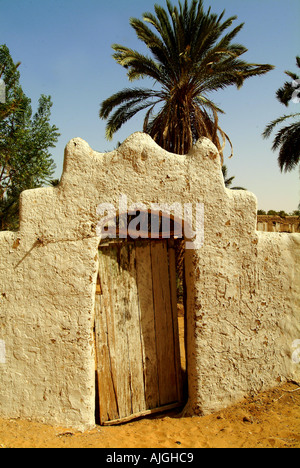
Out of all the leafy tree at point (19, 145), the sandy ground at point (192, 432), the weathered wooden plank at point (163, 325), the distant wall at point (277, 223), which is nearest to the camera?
the sandy ground at point (192, 432)

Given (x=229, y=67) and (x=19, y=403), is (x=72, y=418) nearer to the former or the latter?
(x=19, y=403)

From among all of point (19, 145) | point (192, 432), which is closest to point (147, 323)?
point (192, 432)

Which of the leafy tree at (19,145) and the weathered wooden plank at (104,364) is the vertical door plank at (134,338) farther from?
the leafy tree at (19,145)

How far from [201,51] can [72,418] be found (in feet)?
28.7

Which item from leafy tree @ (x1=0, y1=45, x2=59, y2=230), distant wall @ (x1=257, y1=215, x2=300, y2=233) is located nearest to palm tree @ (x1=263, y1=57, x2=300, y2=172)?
distant wall @ (x1=257, y1=215, x2=300, y2=233)

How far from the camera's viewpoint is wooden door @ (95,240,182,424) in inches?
140

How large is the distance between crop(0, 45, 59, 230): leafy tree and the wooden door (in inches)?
191

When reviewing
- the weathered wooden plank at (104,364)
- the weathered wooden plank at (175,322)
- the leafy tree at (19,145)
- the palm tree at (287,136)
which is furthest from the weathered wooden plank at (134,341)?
the palm tree at (287,136)

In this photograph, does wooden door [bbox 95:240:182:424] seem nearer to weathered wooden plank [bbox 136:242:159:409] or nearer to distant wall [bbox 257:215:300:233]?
weathered wooden plank [bbox 136:242:159:409]

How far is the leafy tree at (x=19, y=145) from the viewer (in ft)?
24.7

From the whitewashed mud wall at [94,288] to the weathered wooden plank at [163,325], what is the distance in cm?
39

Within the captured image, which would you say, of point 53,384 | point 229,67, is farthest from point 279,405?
point 229,67

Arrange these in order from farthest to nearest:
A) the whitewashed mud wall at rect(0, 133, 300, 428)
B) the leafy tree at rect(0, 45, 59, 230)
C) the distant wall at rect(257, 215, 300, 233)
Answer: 1. the distant wall at rect(257, 215, 300, 233)
2. the leafy tree at rect(0, 45, 59, 230)
3. the whitewashed mud wall at rect(0, 133, 300, 428)
